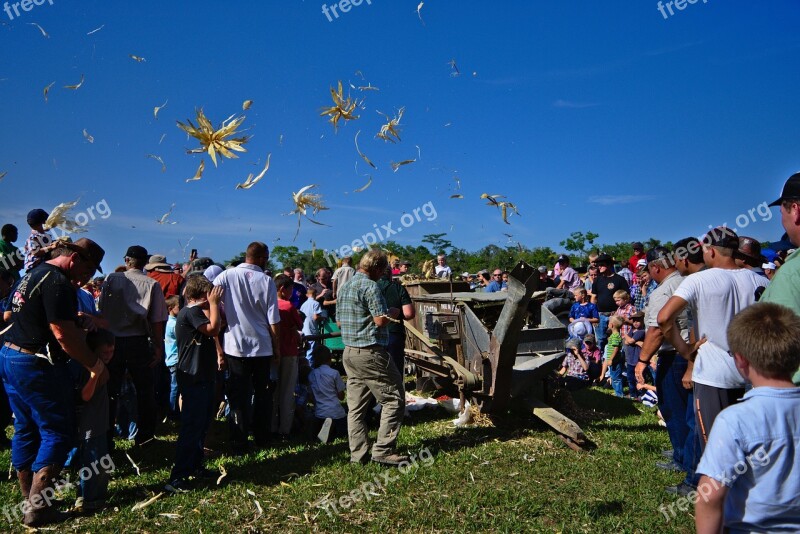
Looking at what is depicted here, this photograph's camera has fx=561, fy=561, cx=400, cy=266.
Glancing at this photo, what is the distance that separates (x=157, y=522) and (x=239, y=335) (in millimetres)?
2255

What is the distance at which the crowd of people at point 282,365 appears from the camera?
2143 mm

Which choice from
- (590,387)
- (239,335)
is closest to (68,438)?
(239,335)

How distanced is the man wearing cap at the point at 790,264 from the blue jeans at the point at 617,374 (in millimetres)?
7540

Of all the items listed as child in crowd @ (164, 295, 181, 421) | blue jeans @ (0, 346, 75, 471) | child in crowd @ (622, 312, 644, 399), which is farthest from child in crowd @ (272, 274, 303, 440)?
child in crowd @ (622, 312, 644, 399)

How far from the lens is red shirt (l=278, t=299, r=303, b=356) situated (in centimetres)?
710

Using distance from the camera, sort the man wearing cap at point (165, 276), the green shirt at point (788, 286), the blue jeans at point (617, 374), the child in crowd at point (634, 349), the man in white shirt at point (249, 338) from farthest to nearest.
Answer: the blue jeans at point (617, 374) < the child in crowd at point (634, 349) < the man wearing cap at point (165, 276) < the man in white shirt at point (249, 338) < the green shirt at point (788, 286)

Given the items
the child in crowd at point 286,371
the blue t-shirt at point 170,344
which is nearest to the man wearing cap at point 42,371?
the blue t-shirt at point 170,344

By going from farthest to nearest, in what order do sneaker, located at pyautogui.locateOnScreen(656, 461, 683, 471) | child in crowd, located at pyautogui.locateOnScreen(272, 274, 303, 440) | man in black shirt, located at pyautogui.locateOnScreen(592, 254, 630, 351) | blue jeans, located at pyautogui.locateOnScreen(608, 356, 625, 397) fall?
man in black shirt, located at pyautogui.locateOnScreen(592, 254, 630, 351) → blue jeans, located at pyautogui.locateOnScreen(608, 356, 625, 397) → child in crowd, located at pyautogui.locateOnScreen(272, 274, 303, 440) → sneaker, located at pyautogui.locateOnScreen(656, 461, 683, 471)

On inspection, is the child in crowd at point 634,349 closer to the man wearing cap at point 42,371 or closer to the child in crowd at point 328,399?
the child in crowd at point 328,399

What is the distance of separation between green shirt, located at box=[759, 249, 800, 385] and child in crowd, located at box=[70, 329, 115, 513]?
4.71 metres

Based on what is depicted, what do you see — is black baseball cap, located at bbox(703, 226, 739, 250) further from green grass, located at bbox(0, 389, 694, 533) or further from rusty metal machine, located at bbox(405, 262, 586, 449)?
green grass, located at bbox(0, 389, 694, 533)

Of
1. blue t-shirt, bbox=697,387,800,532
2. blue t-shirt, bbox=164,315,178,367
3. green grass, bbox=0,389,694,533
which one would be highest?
blue t-shirt, bbox=164,315,178,367

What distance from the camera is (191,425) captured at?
5.11 m

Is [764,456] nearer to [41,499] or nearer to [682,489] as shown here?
[682,489]
